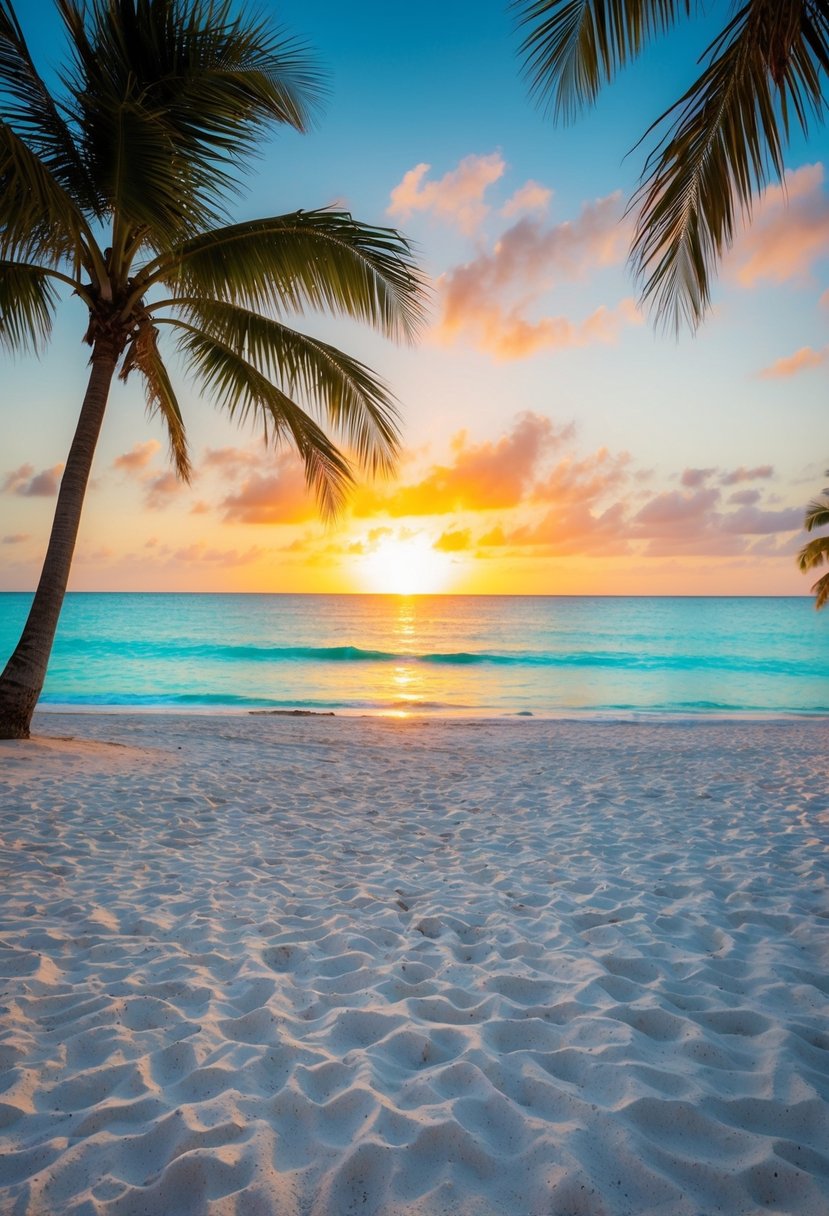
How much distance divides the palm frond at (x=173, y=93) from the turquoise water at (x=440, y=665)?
485 inches

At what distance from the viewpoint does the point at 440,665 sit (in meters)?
31.3

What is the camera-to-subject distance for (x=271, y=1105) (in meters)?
2.07

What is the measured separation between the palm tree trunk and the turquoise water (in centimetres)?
1011

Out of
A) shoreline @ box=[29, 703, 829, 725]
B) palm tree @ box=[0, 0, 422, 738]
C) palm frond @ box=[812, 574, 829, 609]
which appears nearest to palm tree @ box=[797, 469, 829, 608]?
palm frond @ box=[812, 574, 829, 609]

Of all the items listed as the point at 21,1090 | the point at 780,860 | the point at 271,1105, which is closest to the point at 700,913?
the point at 780,860

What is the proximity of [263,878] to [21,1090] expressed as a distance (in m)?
2.13

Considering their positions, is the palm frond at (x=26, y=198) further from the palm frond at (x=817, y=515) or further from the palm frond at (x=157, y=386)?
the palm frond at (x=817, y=515)

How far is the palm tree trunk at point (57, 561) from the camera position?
7125 mm

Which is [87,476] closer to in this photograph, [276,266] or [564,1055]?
[276,266]

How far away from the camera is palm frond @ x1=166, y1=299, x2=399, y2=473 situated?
7652mm

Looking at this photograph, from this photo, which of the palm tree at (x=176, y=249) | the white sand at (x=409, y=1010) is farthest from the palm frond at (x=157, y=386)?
the white sand at (x=409, y=1010)

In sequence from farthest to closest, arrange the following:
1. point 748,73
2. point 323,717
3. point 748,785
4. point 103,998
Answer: point 323,717
point 748,785
point 748,73
point 103,998

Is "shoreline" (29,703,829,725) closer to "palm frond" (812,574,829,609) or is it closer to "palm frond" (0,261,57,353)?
"palm frond" (812,574,829,609)

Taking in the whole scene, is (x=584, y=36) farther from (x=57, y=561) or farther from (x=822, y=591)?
(x=822, y=591)
